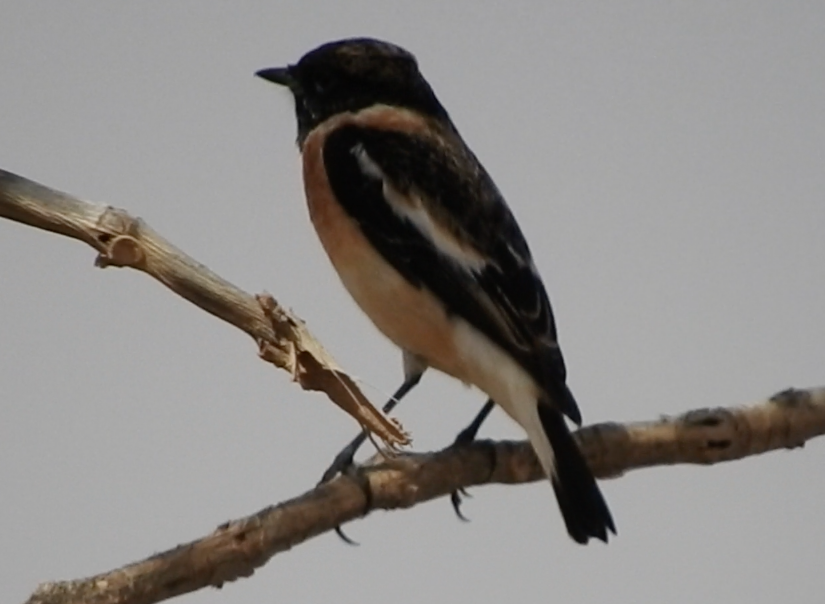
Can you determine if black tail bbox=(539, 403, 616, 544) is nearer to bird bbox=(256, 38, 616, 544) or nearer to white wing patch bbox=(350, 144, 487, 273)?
bird bbox=(256, 38, 616, 544)

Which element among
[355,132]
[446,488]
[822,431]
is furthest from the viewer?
[355,132]

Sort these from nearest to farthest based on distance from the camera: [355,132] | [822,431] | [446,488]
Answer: [446,488]
[822,431]
[355,132]

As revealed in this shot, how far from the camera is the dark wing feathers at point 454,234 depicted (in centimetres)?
243

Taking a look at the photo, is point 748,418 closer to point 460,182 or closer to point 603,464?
point 603,464

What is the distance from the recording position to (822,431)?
247 cm

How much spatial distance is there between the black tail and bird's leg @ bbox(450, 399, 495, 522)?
0.61 feet

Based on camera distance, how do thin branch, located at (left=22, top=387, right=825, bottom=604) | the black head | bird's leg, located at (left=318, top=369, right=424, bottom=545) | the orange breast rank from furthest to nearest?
the black head
the orange breast
bird's leg, located at (left=318, top=369, right=424, bottom=545)
thin branch, located at (left=22, top=387, right=825, bottom=604)

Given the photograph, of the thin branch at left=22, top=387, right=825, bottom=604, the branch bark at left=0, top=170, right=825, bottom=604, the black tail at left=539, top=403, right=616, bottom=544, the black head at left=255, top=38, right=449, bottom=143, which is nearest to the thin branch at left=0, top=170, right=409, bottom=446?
the branch bark at left=0, top=170, right=825, bottom=604

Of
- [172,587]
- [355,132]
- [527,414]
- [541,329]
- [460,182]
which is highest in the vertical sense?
[355,132]

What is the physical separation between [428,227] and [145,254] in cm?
76

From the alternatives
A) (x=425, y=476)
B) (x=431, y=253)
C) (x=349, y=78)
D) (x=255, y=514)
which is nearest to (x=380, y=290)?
(x=431, y=253)

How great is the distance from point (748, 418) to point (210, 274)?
109 centimetres

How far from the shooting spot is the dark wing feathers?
2.43 m

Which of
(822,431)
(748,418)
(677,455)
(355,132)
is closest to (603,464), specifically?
(677,455)
